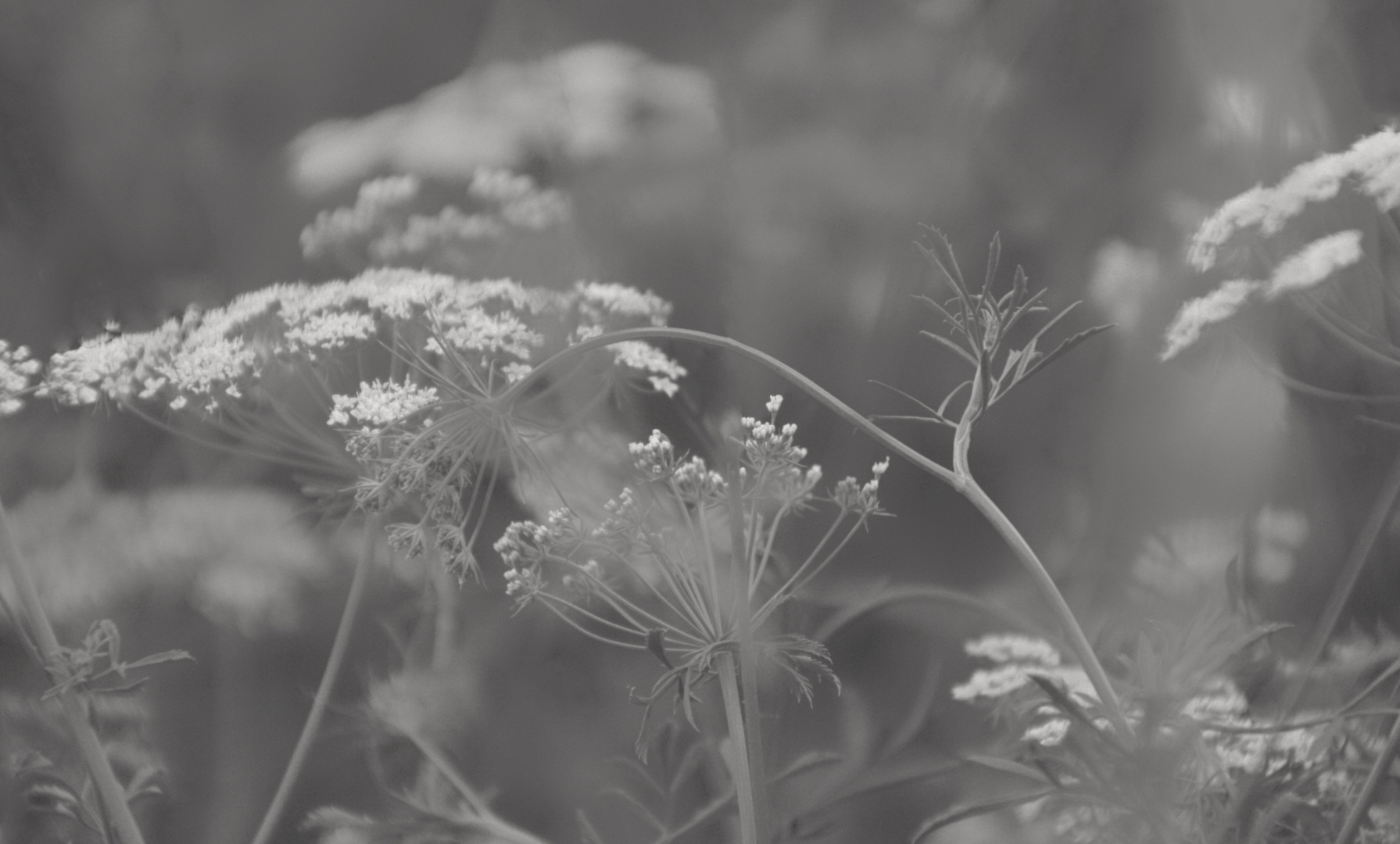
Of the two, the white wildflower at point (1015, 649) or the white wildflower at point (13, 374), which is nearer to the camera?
the white wildflower at point (1015, 649)

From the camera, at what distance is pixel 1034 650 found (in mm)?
798

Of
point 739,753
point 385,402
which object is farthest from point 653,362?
point 739,753

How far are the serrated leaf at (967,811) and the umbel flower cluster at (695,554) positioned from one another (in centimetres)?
14

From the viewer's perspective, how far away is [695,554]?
748 mm

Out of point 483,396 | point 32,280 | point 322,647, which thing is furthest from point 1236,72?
point 32,280

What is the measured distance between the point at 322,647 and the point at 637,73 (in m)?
0.57

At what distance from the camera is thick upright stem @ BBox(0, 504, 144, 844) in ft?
2.89

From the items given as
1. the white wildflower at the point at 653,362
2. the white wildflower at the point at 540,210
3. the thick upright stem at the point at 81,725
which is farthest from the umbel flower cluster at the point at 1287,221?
the thick upright stem at the point at 81,725

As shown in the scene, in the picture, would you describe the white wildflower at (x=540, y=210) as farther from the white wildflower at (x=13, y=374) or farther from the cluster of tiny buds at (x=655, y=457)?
the white wildflower at (x=13, y=374)

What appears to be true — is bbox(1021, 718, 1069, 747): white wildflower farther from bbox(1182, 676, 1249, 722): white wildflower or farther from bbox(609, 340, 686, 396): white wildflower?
bbox(609, 340, 686, 396): white wildflower

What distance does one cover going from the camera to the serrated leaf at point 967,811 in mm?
713

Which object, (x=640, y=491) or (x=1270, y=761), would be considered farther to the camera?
(x=640, y=491)

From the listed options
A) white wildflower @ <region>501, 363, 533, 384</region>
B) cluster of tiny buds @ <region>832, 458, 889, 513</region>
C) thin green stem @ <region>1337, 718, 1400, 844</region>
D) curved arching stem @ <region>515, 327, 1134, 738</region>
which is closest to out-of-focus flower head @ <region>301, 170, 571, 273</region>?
white wildflower @ <region>501, 363, 533, 384</region>

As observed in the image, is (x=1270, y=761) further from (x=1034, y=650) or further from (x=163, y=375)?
(x=163, y=375)
